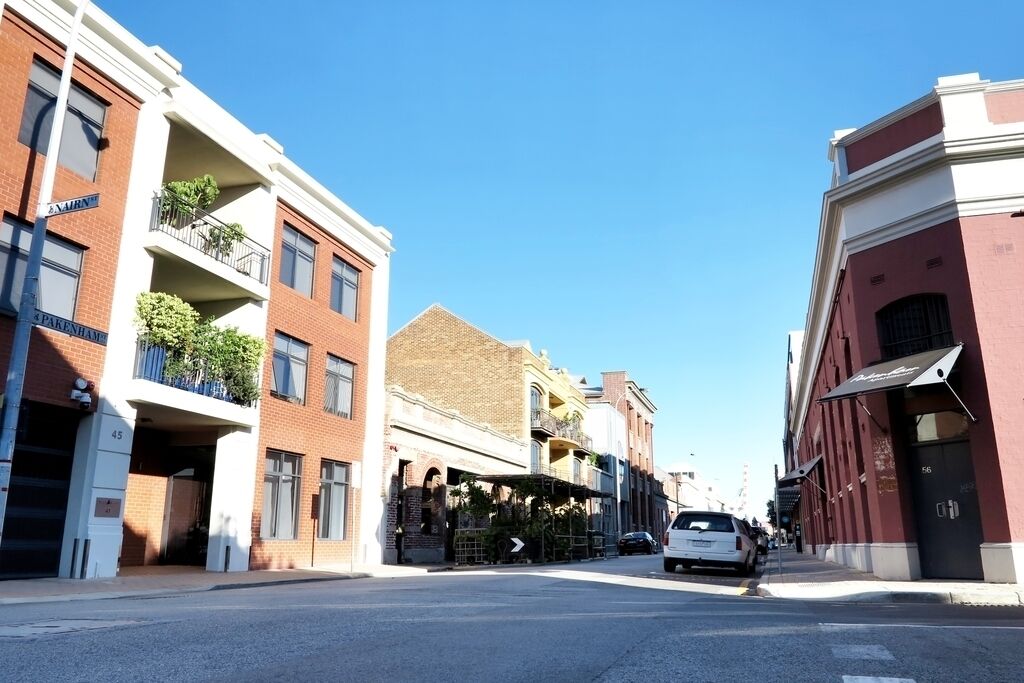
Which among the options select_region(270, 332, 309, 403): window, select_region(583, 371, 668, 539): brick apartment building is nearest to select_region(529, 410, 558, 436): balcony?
select_region(583, 371, 668, 539): brick apartment building

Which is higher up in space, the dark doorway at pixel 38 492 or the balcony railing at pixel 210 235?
the balcony railing at pixel 210 235

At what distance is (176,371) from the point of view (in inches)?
691

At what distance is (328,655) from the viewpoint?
5.81 metres

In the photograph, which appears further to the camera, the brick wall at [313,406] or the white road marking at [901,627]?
the brick wall at [313,406]

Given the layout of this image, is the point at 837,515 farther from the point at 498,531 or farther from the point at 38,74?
the point at 38,74

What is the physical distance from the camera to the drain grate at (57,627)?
702 centimetres

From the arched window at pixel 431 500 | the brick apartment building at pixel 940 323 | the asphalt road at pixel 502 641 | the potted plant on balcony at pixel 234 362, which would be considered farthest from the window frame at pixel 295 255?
the brick apartment building at pixel 940 323

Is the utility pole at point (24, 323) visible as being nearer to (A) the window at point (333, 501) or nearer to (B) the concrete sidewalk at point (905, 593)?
(A) the window at point (333, 501)

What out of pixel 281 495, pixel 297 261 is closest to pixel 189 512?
pixel 281 495

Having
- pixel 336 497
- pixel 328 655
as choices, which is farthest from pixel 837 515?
pixel 328 655

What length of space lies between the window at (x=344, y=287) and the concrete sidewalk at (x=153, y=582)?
8570 millimetres

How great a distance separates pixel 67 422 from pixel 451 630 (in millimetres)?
11834

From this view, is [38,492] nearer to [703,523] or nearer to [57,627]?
[57,627]

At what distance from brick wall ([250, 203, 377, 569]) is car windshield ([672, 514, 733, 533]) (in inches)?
331
